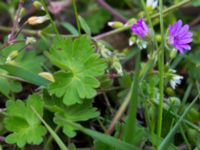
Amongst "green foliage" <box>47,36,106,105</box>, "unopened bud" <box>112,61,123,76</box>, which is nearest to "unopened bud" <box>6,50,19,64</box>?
"green foliage" <box>47,36,106,105</box>

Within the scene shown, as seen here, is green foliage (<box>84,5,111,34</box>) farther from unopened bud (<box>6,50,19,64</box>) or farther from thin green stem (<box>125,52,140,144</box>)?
thin green stem (<box>125,52,140,144</box>)

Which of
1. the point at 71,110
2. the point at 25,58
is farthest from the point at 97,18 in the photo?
the point at 71,110

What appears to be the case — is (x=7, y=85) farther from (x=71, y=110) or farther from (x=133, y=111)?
(x=133, y=111)

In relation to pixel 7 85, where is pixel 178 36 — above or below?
above

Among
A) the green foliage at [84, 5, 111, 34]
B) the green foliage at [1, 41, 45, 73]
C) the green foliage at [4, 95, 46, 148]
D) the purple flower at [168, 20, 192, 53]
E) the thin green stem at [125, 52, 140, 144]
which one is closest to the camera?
Answer: the thin green stem at [125, 52, 140, 144]

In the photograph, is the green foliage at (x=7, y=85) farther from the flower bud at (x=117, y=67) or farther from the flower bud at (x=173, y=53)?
the flower bud at (x=173, y=53)
